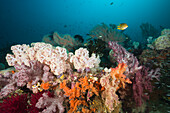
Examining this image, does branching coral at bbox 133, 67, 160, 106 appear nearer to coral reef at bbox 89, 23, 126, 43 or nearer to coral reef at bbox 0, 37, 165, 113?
coral reef at bbox 0, 37, 165, 113

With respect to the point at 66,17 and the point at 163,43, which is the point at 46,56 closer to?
the point at 163,43

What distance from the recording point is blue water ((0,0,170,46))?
72.2 meters

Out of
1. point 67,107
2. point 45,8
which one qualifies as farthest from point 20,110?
point 45,8

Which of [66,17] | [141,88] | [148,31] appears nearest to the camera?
[141,88]

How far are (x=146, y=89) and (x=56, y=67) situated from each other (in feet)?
9.84

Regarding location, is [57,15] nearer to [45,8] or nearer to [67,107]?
[45,8]

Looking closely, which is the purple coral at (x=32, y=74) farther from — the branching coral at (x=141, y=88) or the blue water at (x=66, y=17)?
the blue water at (x=66, y=17)

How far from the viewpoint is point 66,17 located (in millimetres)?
146000

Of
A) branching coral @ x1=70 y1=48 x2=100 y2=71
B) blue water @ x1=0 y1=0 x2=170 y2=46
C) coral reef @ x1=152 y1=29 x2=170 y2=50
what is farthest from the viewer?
blue water @ x1=0 y1=0 x2=170 y2=46

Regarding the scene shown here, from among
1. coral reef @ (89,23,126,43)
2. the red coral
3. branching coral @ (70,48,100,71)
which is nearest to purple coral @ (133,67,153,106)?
branching coral @ (70,48,100,71)

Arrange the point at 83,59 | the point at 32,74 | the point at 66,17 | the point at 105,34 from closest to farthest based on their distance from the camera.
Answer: the point at 83,59
the point at 32,74
the point at 105,34
the point at 66,17

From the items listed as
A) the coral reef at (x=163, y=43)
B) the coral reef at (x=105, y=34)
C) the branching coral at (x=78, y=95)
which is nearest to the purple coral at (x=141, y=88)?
the branching coral at (x=78, y=95)

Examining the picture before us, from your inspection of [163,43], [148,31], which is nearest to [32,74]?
[163,43]

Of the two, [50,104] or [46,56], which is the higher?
[46,56]
